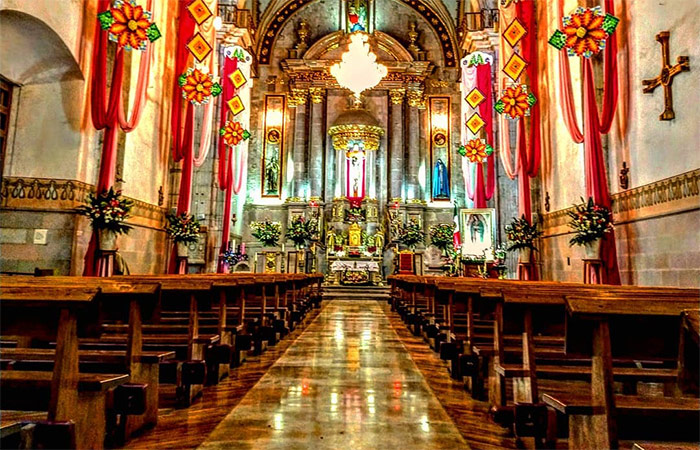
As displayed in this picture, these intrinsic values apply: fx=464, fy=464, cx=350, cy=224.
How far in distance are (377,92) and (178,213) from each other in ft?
37.0

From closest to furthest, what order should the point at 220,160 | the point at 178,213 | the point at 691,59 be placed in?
the point at 691,59 → the point at 178,213 → the point at 220,160

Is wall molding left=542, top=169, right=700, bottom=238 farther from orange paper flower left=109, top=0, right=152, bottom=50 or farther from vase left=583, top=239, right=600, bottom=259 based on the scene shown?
orange paper flower left=109, top=0, right=152, bottom=50

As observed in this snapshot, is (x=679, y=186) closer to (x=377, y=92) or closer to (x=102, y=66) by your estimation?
(x=102, y=66)

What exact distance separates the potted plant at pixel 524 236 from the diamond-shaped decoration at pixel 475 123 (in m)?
3.24

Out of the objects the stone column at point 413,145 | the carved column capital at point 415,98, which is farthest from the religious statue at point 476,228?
the carved column capital at point 415,98

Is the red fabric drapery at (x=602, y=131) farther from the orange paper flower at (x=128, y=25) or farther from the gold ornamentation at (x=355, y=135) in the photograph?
the gold ornamentation at (x=355, y=135)

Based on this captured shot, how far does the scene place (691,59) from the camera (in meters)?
5.76

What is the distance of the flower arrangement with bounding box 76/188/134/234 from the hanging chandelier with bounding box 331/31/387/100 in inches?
273

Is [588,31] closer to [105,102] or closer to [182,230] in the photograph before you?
[105,102]

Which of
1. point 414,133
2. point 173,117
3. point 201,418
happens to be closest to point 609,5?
point 201,418

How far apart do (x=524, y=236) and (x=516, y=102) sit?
111 inches

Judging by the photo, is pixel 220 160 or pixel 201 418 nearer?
pixel 201 418

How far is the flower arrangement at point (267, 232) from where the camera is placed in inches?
647

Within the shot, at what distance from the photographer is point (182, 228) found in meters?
9.55
